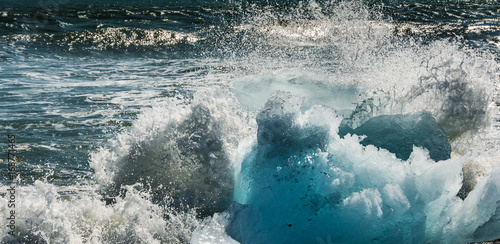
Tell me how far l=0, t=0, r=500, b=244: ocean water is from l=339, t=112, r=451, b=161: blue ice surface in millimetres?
13

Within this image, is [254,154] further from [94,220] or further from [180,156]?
[94,220]

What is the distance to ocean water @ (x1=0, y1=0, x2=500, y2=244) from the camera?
10.3 ft

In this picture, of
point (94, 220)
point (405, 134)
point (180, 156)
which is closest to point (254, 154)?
point (180, 156)

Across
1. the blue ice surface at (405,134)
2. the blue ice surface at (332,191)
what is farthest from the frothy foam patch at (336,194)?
the blue ice surface at (405,134)

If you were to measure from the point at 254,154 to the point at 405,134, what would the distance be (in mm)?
1445

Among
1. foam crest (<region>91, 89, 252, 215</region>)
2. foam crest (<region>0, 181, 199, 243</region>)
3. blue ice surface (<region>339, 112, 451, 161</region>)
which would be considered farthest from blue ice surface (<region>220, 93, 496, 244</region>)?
blue ice surface (<region>339, 112, 451, 161</region>)

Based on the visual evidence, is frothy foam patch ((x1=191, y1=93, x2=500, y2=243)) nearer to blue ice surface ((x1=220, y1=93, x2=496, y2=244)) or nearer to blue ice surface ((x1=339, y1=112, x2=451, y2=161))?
blue ice surface ((x1=220, y1=93, x2=496, y2=244))

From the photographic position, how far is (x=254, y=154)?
3.61m

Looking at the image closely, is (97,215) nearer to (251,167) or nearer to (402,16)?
(251,167)

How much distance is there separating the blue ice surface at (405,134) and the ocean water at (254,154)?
13 millimetres

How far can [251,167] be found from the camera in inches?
140

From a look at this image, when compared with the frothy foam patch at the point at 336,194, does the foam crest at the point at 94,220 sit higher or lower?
lower

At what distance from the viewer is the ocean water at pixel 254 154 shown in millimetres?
3135

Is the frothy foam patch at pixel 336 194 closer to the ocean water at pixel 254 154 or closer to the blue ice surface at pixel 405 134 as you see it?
the ocean water at pixel 254 154
